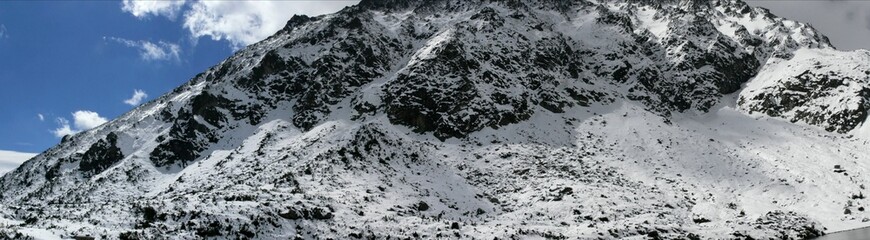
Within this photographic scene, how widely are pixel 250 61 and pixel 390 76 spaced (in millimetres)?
31513

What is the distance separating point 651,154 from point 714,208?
18016mm

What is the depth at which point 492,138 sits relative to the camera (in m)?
83.1

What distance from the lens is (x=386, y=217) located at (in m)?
50.4

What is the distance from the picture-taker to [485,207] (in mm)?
61938

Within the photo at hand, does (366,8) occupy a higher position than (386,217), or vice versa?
(366,8)

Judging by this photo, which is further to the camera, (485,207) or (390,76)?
(390,76)

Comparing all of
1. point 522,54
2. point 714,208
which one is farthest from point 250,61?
point 714,208

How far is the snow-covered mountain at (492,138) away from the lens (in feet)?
164

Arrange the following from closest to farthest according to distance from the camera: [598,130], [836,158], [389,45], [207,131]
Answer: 1. [836,158]
2. [598,130]
3. [207,131]
4. [389,45]

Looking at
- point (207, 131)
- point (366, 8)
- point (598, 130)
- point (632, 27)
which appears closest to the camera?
point (598, 130)

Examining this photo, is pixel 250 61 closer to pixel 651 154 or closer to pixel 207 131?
pixel 207 131

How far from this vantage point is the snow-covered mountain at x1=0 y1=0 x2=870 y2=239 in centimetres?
4988

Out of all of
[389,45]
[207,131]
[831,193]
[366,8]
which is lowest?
[831,193]

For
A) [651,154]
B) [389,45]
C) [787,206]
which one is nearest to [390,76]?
[389,45]
